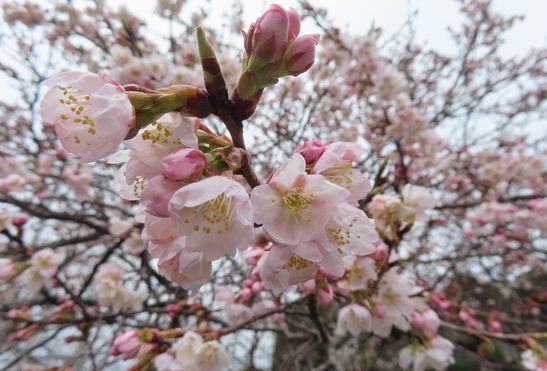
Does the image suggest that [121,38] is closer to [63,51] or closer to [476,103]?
[63,51]

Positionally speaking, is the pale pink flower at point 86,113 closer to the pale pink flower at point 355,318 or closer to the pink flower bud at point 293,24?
the pink flower bud at point 293,24

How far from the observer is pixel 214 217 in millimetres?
717

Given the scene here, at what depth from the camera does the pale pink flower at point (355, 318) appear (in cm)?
145

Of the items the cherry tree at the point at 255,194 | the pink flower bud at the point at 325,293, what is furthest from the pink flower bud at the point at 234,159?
the pink flower bud at the point at 325,293

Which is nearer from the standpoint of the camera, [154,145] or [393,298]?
[154,145]

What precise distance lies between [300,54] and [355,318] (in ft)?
4.11

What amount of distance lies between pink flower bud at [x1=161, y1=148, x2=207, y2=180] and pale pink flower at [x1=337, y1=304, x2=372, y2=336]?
3.66 ft

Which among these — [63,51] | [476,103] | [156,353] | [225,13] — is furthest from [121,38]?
[476,103]

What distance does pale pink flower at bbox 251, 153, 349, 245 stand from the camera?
0.66 metres

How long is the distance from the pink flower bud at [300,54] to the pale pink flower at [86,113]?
0.33 m

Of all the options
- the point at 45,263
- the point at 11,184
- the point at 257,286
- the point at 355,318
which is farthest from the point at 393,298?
the point at 11,184

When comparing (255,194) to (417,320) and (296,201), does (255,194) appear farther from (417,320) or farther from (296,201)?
(417,320)

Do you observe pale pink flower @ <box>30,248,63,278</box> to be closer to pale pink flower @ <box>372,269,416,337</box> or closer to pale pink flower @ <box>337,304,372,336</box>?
pale pink flower @ <box>337,304,372,336</box>

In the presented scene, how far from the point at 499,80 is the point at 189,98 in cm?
546
